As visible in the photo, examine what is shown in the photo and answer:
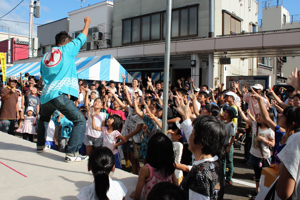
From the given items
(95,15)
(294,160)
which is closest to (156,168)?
(294,160)

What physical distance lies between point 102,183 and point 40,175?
49.9 inches

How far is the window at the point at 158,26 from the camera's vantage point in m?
14.7

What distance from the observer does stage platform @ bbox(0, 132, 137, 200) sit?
253 cm

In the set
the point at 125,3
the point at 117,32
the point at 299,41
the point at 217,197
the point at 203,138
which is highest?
the point at 125,3

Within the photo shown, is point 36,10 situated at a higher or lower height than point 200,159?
higher

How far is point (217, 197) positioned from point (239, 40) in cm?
1068

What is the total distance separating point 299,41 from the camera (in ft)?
33.0

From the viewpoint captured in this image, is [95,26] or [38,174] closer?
[38,174]

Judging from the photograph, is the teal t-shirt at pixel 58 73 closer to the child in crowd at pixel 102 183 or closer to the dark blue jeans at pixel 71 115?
the dark blue jeans at pixel 71 115

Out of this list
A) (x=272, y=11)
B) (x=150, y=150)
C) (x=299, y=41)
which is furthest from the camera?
(x=272, y=11)

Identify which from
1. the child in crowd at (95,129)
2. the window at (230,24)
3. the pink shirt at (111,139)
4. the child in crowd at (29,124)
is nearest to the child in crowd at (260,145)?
the pink shirt at (111,139)

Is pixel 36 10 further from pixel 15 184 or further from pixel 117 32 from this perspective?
pixel 15 184

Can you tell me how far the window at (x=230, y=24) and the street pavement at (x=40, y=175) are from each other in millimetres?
12225

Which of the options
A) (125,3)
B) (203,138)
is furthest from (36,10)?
(203,138)
